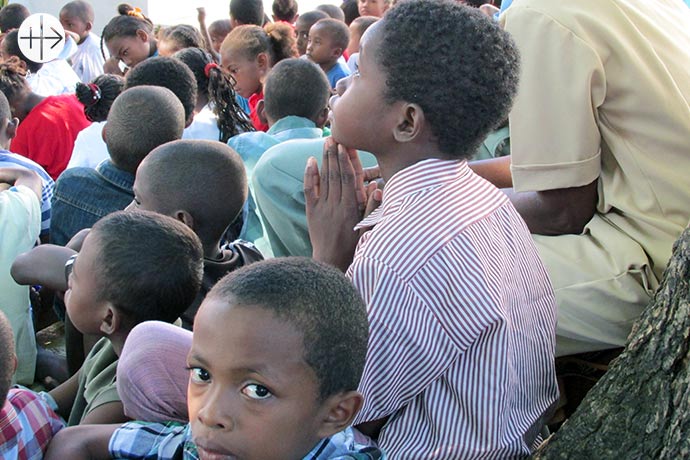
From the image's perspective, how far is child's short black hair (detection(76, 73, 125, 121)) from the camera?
472cm

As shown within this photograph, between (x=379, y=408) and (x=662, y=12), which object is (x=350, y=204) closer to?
(x=379, y=408)

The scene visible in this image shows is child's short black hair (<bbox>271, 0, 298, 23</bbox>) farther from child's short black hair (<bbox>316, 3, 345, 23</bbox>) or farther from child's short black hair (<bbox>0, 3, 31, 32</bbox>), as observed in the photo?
child's short black hair (<bbox>0, 3, 31, 32</bbox>)

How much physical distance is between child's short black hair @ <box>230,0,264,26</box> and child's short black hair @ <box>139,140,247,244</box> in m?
6.23

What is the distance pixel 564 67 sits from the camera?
7.42ft

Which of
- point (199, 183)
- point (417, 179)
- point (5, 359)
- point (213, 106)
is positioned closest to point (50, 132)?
point (213, 106)

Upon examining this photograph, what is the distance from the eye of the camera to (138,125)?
11.5 ft

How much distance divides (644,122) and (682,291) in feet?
2.28

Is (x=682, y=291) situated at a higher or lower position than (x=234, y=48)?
higher

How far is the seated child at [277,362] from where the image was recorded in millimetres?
1549

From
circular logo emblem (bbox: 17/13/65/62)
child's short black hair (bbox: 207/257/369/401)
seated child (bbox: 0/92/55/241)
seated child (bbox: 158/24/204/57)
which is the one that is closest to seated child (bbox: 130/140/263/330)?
child's short black hair (bbox: 207/257/369/401)

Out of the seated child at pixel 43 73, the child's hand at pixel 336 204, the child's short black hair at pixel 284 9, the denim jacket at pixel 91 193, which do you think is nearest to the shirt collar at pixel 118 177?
the denim jacket at pixel 91 193

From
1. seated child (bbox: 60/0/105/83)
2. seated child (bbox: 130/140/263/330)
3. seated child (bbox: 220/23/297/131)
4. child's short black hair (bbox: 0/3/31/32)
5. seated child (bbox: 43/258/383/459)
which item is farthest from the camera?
seated child (bbox: 60/0/105/83)

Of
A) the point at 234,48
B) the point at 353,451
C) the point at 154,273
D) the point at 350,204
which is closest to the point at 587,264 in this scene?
the point at 350,204

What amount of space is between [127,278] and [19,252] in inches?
55.0
